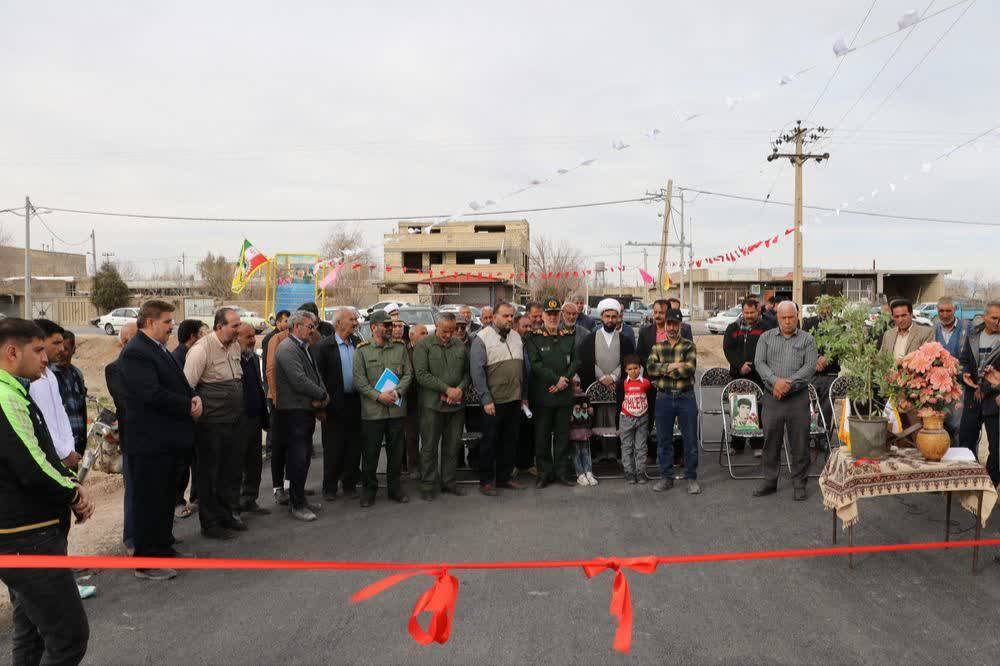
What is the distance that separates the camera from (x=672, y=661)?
12.3 feet

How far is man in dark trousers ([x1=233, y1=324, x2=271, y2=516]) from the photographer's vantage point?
22.7 feet

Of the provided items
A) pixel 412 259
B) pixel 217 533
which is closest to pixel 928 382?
pixel 217 533

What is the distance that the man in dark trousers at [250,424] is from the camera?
6918 mm

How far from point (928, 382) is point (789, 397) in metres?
1.90

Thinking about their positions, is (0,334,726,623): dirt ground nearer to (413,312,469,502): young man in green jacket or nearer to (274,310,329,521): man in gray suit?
(274,310,329,521): man in gray suit

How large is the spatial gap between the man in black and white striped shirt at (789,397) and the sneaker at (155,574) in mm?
5399

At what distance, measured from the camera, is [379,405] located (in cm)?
718

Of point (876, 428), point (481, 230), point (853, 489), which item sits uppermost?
point (481, 230)

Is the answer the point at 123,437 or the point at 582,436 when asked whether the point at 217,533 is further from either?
the point at 582,436

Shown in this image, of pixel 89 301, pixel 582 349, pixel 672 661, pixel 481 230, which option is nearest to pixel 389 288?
pixel 481 230

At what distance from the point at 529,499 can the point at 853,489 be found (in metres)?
3.18

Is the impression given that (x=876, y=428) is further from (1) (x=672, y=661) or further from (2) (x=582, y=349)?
(2) (x=582, y=349)

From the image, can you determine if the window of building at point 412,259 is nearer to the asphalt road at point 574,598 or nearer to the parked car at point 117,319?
the parked car at point 117,319

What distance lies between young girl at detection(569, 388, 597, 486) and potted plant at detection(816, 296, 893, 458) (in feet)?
9.21
